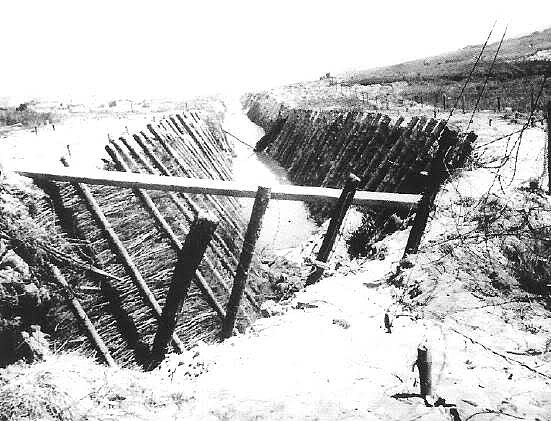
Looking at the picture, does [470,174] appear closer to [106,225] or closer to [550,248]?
[550,248]

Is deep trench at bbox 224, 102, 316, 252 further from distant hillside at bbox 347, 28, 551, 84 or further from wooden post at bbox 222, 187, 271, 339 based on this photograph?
distant hillside at bbox 347, 28, 551, 84

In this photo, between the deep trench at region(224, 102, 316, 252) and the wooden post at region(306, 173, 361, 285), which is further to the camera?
the deep trench at region(224, 102, 316, 252)

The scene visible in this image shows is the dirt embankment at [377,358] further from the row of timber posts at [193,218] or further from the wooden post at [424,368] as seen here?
the row of timber posts at [193,218]

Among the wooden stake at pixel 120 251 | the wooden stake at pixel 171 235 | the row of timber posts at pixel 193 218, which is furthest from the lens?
the row of timber posts at pixel 193 218

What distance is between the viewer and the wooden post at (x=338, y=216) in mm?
4945

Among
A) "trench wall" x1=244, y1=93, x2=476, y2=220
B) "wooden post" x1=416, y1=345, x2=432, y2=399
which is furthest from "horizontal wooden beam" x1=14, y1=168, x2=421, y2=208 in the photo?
"wooden post" x1=416, y1=345, x2=432, y2=399

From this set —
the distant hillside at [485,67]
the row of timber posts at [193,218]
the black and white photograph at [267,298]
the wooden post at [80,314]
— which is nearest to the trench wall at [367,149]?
the black and white photograph at [267,298]

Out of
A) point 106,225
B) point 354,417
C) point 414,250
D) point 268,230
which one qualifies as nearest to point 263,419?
point 354,417

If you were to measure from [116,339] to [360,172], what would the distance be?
6.90 meters

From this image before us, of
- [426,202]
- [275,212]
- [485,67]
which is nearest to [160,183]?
[426,202]

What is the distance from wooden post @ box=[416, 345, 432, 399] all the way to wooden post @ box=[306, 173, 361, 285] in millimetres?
2489

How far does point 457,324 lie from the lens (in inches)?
152

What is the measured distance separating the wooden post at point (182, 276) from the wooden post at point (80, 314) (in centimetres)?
53

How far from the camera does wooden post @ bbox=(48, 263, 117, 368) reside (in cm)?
437
